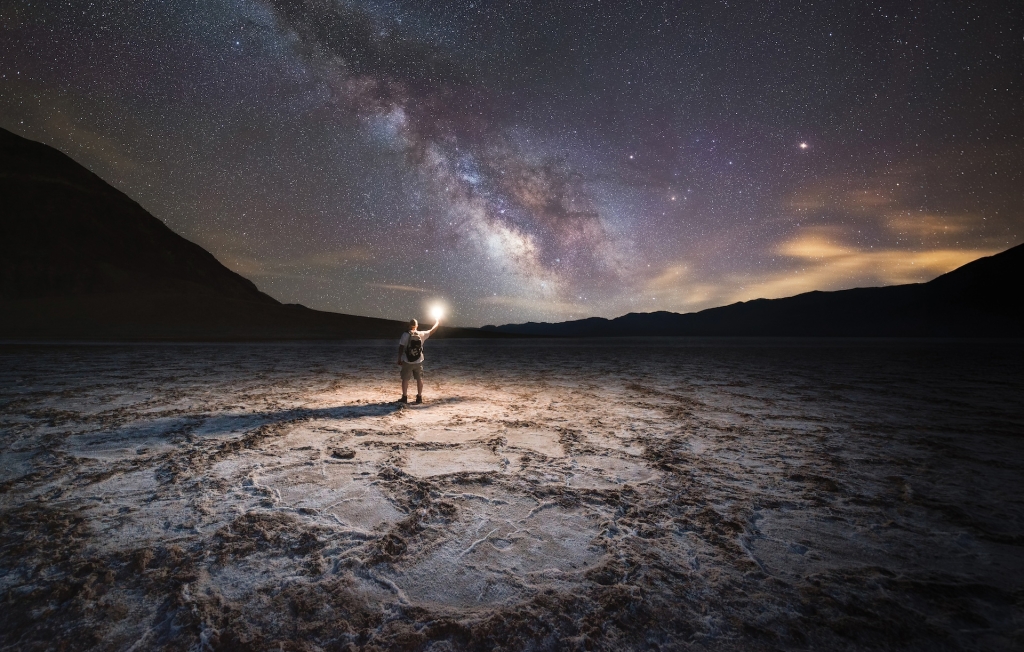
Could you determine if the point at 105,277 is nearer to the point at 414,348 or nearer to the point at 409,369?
the point at 409,369

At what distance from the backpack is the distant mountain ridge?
236 ft

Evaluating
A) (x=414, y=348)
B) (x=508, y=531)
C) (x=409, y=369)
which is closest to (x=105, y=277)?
(x=409, y=369)

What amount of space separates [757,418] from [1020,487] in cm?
253

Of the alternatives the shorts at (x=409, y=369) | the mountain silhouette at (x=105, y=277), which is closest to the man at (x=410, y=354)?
the shorts at (x=409, y=369)

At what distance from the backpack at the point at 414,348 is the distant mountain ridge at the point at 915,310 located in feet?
236

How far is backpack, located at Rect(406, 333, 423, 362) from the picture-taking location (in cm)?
683

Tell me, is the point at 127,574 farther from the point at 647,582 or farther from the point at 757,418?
the point at 757,418

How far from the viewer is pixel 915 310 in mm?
109938

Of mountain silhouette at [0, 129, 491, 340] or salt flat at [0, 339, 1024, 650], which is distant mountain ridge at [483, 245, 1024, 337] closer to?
mountain silhouette at [0, 129, 491, 340]

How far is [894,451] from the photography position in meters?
4.44

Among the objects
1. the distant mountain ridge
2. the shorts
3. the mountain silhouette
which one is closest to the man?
the shorts

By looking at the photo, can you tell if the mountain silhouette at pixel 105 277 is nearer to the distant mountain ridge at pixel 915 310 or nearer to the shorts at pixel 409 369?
the shorts at pixel 409 369

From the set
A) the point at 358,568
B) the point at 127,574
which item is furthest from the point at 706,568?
the point at 127,574

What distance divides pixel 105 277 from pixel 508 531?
92.5 metres
